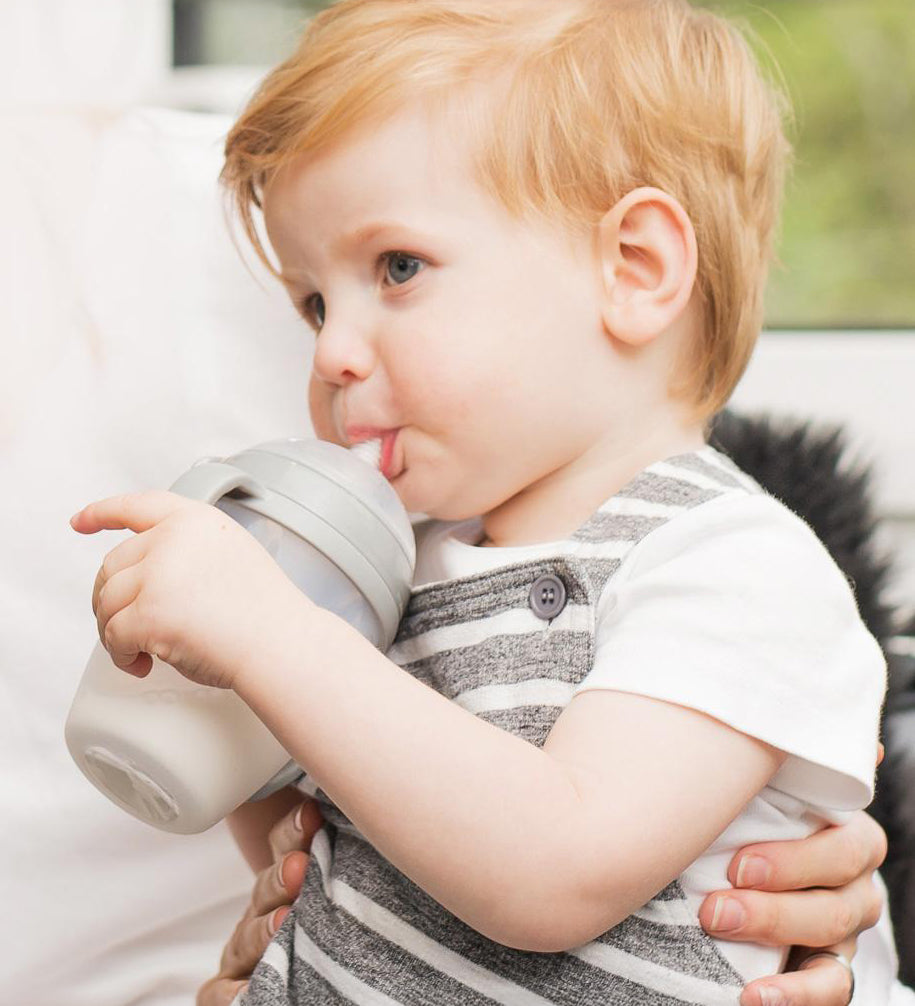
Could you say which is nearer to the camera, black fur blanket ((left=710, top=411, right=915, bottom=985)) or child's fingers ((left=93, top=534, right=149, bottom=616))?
child's fingers ((left=93, top=534, right=149, bottom=616))

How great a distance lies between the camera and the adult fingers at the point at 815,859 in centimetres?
77

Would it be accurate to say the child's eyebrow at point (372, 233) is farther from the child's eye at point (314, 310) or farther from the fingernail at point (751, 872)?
the fingernail at point (751, 872)

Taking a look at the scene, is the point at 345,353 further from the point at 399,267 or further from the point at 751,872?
the point at 751,872

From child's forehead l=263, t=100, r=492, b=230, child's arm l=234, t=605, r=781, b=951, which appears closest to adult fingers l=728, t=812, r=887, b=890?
child's arm l=234, t=605, r=781, b=951

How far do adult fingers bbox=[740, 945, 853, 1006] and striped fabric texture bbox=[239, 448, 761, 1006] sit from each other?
0.06ft

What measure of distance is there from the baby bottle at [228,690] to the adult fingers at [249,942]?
0.44ft

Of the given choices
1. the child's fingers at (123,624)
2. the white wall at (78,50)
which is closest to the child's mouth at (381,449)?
the child's fingers at (123,624)

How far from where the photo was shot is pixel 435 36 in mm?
851

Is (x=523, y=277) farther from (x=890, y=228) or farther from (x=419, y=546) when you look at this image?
(x=890, y=228)

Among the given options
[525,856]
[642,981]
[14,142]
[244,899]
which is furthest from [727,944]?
[14,142]

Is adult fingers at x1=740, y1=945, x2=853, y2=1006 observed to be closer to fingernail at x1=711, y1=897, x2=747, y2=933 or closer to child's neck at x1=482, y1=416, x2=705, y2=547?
fingernail at x1=711, y1=897, x2=747, y2=933

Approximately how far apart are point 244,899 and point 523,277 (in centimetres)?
61

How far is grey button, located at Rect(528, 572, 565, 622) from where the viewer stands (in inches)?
30.4

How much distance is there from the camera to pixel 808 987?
0.78 meters
